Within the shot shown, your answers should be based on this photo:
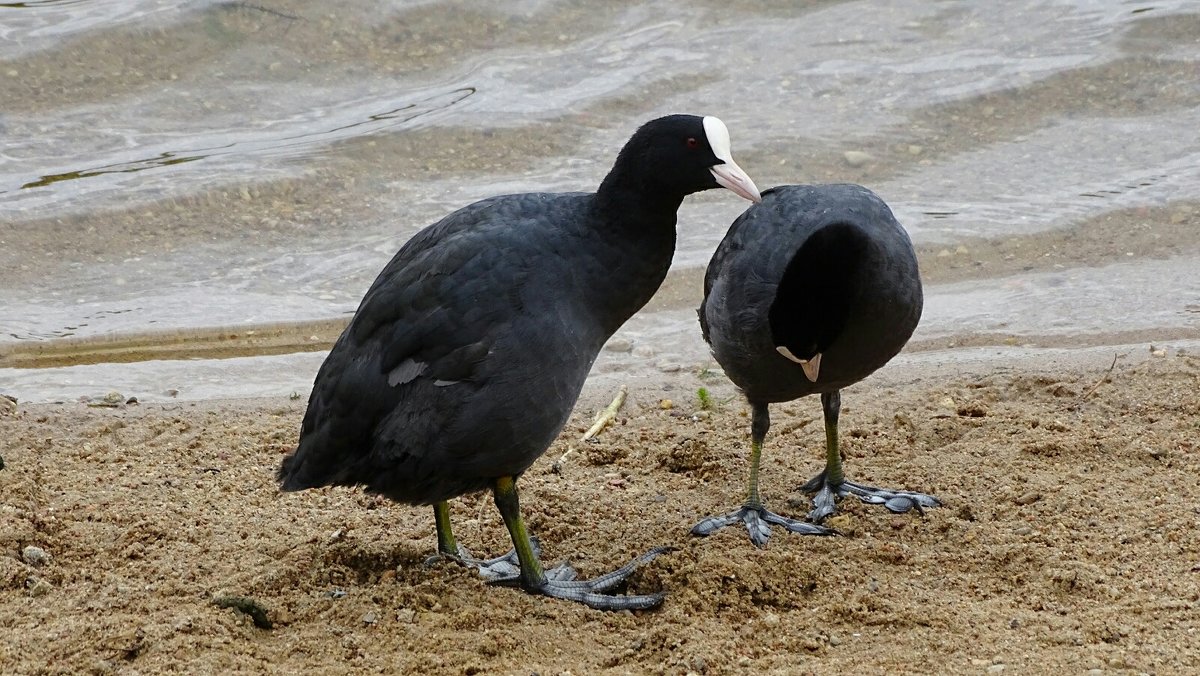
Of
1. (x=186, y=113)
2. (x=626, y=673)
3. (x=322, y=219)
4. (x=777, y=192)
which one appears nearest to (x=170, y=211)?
(x=322, y=219)

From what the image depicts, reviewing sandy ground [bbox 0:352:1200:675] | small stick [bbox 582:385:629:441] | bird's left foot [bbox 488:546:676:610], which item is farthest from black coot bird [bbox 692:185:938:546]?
small stick [bbox 582:385:629:441]

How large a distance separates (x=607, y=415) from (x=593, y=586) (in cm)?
141

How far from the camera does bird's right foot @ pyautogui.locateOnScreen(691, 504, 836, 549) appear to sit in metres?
4.64

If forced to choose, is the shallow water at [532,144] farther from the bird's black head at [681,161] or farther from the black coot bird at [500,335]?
the bird's black head at [681,161]

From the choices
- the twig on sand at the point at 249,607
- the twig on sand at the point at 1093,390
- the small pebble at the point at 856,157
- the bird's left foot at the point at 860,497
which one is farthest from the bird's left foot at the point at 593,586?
the small pebble at the point at 856,157

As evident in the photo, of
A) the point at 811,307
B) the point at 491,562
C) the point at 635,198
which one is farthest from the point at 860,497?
the point at 635,198

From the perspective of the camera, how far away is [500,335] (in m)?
4.01

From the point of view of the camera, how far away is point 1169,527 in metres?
4.26

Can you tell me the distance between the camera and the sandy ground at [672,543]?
3652 millimetres

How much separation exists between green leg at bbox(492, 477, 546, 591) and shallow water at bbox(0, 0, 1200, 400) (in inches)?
89.4

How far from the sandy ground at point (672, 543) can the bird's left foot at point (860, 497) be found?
7 cm

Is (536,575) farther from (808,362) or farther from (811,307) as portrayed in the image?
(811,307)

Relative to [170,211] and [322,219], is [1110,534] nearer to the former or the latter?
[322,219]

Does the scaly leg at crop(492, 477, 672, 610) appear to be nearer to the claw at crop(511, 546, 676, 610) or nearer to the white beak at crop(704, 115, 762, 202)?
the claw at crop(511, 546, 676, 610)
